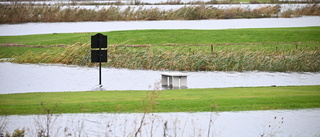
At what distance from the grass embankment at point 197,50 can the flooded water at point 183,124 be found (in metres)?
12.4

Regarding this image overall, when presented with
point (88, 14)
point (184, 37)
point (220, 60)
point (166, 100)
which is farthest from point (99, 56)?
point (88, 14)

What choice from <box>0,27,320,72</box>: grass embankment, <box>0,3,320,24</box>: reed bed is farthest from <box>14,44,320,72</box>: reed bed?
<box>0,3,320,24</box>: reed bed

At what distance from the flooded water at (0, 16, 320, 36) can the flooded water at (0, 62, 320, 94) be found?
17.2 metres

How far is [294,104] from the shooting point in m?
18.1

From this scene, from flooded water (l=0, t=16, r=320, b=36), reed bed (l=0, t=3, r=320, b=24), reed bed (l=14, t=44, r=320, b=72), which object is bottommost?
reed bed (l=14, t=44, r=320, b=72)

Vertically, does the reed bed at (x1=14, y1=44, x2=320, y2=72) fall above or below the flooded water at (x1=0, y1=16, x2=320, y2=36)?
below

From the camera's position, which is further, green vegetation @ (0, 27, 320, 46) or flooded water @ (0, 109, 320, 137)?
green vegetation @ (0, 27, 320, 46)

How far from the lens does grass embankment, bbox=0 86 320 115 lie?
1750cm

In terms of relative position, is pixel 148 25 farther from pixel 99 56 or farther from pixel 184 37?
pixel 99 56

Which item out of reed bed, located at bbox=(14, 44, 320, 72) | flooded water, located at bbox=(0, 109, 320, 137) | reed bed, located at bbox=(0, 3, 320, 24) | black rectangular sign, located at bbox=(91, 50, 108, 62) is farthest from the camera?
reed bed, located at bbox=(0, 3, 320, 24)

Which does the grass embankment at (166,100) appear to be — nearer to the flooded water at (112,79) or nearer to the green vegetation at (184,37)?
the flooded water at (112,79)

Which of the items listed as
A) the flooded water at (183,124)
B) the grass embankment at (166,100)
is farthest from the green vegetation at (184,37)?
the flooded water at (183,124)

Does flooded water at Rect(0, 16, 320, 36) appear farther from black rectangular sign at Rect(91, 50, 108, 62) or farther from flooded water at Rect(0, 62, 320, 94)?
black rectangular sign at Rect(91, 50, 108, 62)

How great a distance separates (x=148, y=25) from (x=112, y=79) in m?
25.9
